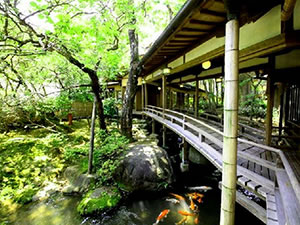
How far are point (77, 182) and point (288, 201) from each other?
783 centimetres

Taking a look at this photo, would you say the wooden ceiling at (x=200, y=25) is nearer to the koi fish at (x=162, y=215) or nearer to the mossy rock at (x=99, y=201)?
the koi fish at (x=162, y=215)

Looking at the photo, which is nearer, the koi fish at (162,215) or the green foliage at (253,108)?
the koi fish at (162,215)

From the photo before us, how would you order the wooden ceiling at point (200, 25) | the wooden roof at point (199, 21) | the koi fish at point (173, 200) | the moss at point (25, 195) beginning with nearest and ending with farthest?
the wooden roof at point (199, 21), the wooden ceiling at point (200, 25), the koi fish at point (173, 200), the moss at point (25, 195)

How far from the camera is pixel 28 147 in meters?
9.99

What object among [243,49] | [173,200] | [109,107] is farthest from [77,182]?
[243,49]

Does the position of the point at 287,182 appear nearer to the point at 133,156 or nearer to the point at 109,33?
the point at 133,156

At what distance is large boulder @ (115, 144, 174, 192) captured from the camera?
7.58 meters

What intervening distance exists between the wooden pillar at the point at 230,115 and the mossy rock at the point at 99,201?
190 inches

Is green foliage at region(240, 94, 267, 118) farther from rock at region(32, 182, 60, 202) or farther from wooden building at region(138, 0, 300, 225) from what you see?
rock at region(32, 182, 60, 202)

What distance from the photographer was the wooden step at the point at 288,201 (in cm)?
214

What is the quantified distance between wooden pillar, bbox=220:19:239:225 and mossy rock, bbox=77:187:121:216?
483 centimetres

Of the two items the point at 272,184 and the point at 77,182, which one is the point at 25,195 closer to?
the point at 77,182

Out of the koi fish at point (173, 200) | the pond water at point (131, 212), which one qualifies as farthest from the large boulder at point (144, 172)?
the koi fish at point (173, 200)

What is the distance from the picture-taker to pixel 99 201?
661cm
